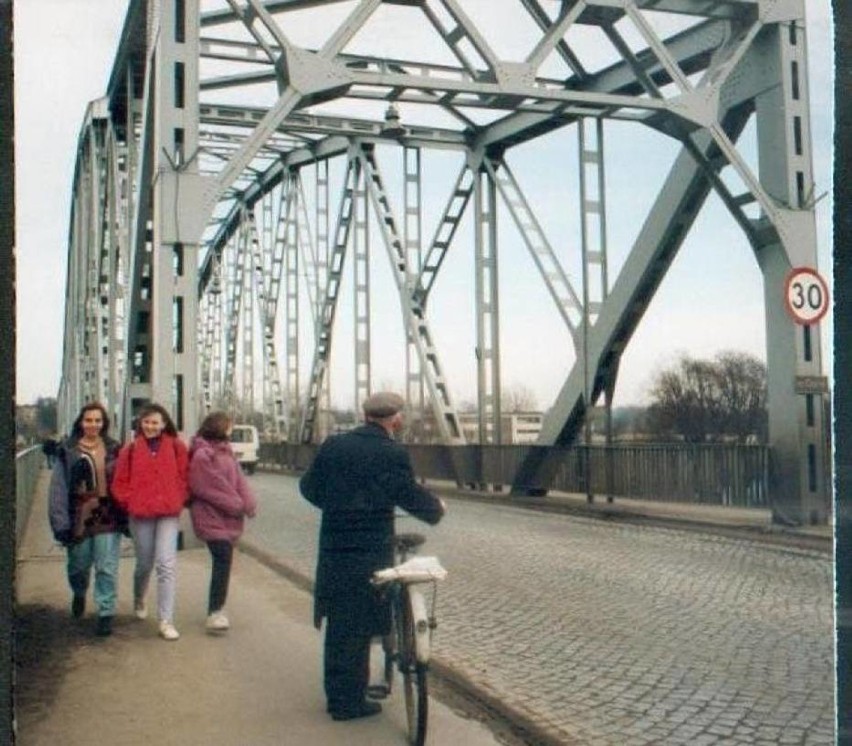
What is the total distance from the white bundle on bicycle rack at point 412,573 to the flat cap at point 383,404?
0.55m

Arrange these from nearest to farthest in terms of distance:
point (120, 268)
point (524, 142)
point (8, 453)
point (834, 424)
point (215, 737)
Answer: point (8, 453), point (834, 424), point (215, 737), point (120, 268), point (524, 142)

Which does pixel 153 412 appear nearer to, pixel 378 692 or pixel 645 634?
pixel 378 692

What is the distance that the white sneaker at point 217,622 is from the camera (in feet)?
20.0

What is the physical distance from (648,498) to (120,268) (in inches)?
305

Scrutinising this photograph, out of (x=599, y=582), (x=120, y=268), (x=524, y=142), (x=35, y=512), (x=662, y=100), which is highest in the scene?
(x=524, y=142)

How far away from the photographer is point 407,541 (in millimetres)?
4180

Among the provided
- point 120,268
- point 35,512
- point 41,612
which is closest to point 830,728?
point 41,612

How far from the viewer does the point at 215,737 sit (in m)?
3.94

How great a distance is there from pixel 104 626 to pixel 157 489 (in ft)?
2.56

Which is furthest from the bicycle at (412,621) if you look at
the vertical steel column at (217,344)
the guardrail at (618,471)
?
the vertical steel column at (217,344)

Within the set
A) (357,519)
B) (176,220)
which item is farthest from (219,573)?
(176,220)

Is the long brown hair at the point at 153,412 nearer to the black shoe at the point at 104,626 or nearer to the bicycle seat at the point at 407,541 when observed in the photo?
the black shoe at the point at 104,626

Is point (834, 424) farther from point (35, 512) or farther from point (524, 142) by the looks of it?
point (524, 142)

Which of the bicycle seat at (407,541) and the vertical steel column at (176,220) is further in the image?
the vertical steel column at (176,220)
